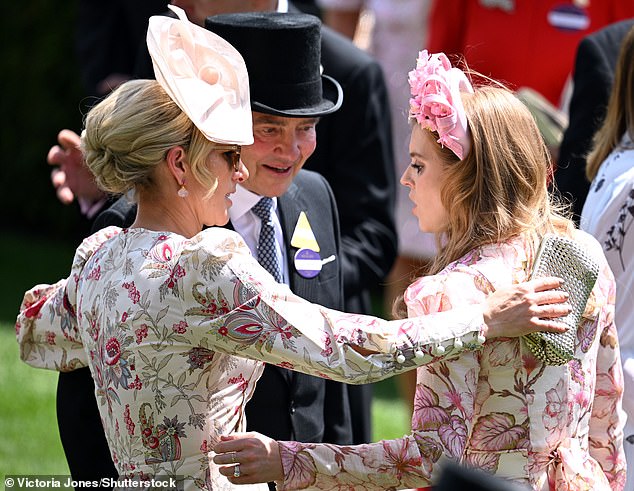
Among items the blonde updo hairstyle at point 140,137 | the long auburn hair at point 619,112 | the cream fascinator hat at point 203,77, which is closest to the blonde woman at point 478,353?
the cream fascinator hat at point 203,77

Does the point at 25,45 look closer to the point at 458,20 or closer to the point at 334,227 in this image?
the point at 458,20

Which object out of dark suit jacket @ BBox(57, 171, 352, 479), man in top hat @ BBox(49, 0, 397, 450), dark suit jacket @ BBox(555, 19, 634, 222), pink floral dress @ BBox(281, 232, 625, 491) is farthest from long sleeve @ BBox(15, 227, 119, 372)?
dark suit jacket @ BBox(555, 19, 634, 222)

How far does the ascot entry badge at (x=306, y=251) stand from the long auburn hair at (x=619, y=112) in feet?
3.38

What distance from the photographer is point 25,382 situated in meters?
7.07

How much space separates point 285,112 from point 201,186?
742 mm

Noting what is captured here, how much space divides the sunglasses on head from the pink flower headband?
48cm

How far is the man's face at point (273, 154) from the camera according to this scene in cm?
366

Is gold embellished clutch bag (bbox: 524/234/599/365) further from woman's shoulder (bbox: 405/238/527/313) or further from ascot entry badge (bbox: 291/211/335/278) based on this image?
ascot entry badge (bbox: 291/211/335/278)

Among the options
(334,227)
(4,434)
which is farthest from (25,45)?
(334,227)

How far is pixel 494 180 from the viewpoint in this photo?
9.80 feet

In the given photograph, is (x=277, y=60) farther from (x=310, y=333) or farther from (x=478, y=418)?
(x=478, y=418)

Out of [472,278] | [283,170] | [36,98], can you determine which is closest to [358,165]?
[283,170]

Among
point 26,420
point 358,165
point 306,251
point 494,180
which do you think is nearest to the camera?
point 494,180

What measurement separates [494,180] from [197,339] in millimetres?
866
